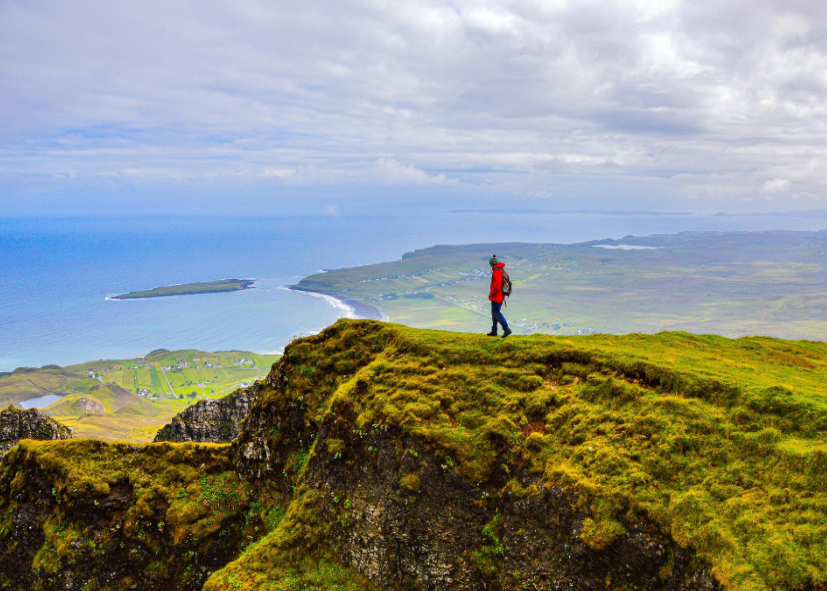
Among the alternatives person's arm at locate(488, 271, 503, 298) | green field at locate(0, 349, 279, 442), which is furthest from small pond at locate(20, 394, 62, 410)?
person's arm at locate(488, 271, 503, 298)

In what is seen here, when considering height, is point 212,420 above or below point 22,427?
above

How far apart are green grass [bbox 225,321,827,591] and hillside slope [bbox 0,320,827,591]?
0.06m

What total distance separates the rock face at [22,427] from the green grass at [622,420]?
85.9ft

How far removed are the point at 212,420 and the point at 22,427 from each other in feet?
43.1

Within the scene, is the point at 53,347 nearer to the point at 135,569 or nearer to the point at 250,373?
the point at 250,373

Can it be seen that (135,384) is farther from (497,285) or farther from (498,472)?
(498,472)

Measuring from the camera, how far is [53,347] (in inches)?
7603

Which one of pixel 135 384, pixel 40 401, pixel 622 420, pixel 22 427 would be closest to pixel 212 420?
pixel 22 427

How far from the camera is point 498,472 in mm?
17359

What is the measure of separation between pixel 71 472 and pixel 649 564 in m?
22.3

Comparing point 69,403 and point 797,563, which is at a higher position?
point 797,563

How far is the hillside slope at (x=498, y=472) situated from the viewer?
13.6 meters

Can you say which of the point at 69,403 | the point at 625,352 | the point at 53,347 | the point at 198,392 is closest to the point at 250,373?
the point at 198,392

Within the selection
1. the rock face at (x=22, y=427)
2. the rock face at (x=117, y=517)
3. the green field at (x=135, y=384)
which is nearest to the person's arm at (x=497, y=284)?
the rock face at (x=117, y=517)
